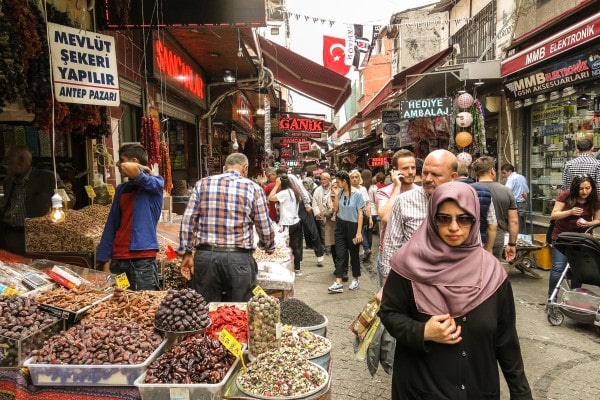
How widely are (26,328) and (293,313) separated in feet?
6.12

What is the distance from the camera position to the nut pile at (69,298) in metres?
3.28

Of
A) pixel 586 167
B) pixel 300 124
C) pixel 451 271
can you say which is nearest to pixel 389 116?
pixel 300 124

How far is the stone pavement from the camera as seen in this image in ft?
13.6

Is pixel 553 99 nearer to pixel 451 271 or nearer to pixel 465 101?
pixel 465 101

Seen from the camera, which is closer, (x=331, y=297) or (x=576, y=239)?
(x=576, y=239)

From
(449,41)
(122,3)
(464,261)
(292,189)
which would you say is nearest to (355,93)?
(449,41)

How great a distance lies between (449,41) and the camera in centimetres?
1864

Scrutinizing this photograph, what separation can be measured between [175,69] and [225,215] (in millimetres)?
4785

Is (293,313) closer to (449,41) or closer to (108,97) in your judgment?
(108,97)

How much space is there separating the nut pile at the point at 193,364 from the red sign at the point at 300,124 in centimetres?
1654

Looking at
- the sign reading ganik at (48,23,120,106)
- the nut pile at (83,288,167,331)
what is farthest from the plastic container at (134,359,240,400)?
the sign reading ganik at (48,23,120,106)

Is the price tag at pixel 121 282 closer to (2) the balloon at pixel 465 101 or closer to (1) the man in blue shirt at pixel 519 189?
(1) the man in blue shirt at pixel 519 189

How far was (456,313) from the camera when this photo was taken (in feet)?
6.97

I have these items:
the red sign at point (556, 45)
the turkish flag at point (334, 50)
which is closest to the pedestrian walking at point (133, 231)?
the red sign at point (556, 45)
